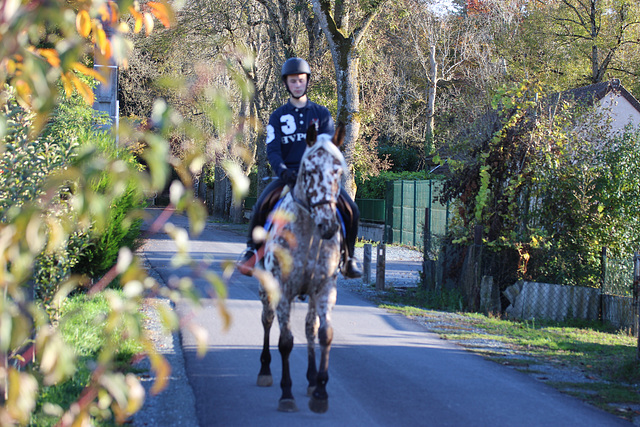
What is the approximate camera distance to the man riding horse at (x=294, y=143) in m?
6.72

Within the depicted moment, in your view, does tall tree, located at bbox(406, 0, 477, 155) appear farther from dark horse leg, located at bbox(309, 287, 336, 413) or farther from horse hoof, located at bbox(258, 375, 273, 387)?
dark horse leg, located at bbox(309, 287, 336, 413)

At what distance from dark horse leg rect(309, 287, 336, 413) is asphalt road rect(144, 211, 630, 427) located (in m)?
0.10

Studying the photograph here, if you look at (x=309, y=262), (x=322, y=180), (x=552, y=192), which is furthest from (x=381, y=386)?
(x=552, y=192)

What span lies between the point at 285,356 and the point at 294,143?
2335 millimetres

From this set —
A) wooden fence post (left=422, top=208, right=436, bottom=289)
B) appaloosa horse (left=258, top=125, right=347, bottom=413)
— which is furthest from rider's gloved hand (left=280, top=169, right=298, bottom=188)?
wooden fence post (left=422, top=208, right=436, bottom=289)

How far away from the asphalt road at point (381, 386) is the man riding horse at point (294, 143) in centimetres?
87

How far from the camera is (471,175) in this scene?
42.2ft

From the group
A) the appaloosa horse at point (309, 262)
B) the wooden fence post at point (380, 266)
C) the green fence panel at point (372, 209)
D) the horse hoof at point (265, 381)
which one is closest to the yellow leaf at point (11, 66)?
the appaloosa horse at point (309, 262)

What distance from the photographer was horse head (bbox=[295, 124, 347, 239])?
5109 millimetres

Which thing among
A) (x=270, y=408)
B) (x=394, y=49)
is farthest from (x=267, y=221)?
(x=394, y=49)

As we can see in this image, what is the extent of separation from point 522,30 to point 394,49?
391 inches

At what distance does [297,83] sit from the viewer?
6.85 meters

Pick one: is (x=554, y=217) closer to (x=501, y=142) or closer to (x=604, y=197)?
(x=604, y=197)

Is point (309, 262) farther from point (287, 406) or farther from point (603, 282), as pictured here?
point (603, 282)
